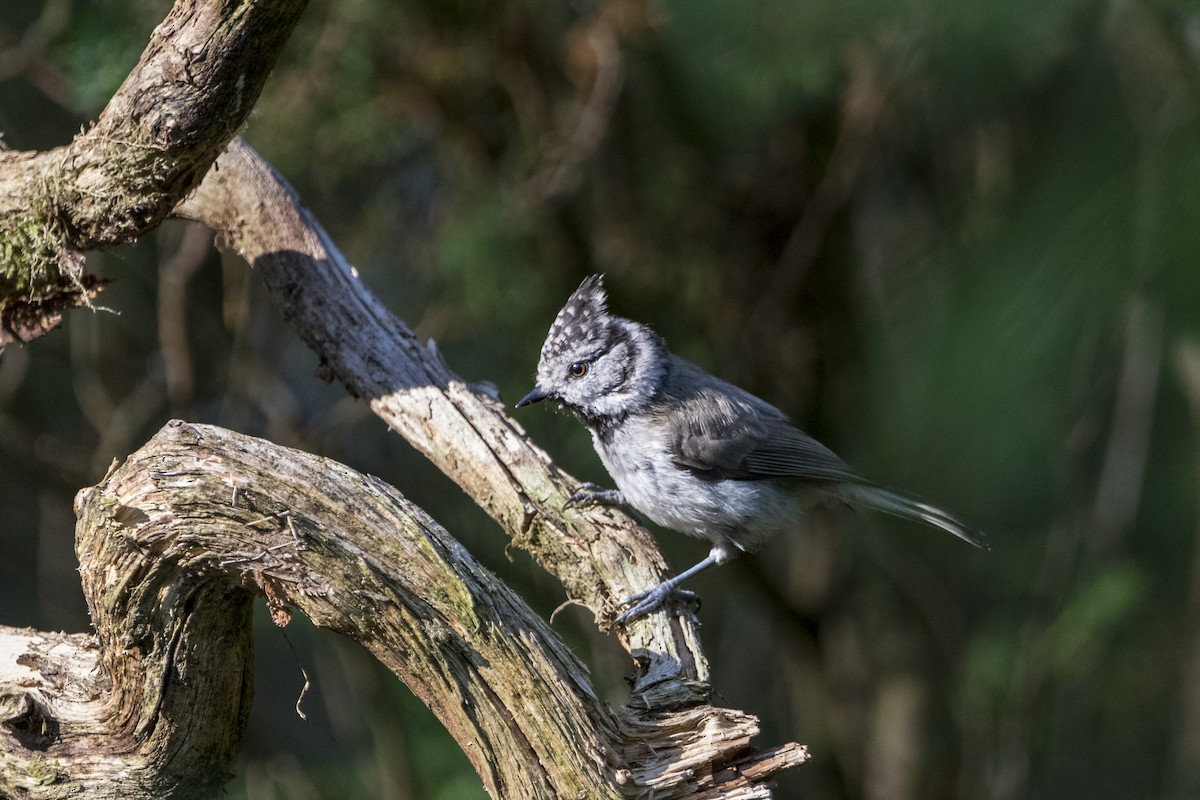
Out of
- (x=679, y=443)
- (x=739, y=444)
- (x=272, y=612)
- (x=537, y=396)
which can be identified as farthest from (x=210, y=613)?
(x=739, y=444)

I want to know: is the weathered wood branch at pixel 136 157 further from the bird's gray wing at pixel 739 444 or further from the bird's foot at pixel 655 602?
the bird's gray wing at pixel 739 444

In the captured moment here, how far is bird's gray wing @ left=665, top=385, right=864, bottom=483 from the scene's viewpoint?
3.37m

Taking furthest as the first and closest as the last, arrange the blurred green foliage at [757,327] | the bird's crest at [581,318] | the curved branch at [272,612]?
the blurred green foliage at [757,327], the bird's crest at [581,318], the curved branch at [272,612]

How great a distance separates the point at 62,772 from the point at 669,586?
4.55ft

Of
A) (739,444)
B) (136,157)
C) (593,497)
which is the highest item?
(136,157)

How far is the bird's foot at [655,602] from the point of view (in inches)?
102

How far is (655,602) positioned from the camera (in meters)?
2.61

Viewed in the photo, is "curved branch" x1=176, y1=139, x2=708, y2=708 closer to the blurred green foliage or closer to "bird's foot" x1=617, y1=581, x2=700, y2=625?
"bird's foot" x1=617, y1=581, x2=700, y2=625

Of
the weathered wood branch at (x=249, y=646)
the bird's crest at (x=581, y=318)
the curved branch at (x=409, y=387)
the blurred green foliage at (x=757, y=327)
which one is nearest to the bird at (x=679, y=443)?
the bird's crest at (x=581, y=318)

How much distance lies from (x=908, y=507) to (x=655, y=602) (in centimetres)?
124

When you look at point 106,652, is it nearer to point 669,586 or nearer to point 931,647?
point 669,586

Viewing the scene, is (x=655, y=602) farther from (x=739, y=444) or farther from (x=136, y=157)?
(x=136, y=157)

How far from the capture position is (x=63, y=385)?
207 inches

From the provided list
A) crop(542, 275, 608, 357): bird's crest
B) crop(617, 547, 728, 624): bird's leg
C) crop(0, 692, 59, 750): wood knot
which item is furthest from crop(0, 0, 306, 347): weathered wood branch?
crop(617, 547, 728, 624): bird's leg
